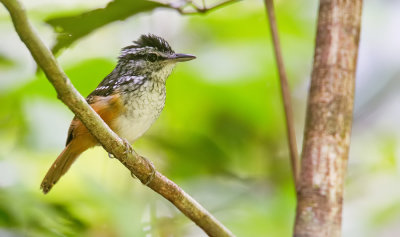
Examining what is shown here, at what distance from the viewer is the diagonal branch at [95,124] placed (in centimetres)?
173

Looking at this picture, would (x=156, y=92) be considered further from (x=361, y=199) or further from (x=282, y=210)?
(x=361, y=199)

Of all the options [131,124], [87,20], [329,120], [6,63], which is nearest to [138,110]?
[131,124]

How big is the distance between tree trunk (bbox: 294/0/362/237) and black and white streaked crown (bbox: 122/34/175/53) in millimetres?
1035

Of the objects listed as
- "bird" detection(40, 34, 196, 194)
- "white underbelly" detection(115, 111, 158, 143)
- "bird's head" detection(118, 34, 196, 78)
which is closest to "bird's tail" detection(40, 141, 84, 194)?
"bird" detection(40, 34, 196, 194)

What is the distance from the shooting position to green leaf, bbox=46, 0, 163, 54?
2717 mm

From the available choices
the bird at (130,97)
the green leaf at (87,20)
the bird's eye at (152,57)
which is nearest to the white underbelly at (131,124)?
the bird at (130,97)

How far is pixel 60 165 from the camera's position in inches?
130

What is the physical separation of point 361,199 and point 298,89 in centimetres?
93

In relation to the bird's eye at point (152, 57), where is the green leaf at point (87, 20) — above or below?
above

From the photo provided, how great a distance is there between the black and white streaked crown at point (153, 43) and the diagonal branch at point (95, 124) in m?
1.13

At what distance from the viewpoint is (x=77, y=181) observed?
3590 millimetres

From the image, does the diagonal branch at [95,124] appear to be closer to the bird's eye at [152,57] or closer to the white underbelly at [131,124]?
the white underbelly at [131,124]

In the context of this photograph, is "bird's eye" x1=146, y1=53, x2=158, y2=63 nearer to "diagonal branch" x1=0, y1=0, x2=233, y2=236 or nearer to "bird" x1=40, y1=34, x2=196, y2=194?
"bird" x1=40, y1=34, x2=196, y2=194

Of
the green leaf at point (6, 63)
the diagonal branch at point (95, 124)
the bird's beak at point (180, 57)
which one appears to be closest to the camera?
the diagonal branch at point (95, 124)
